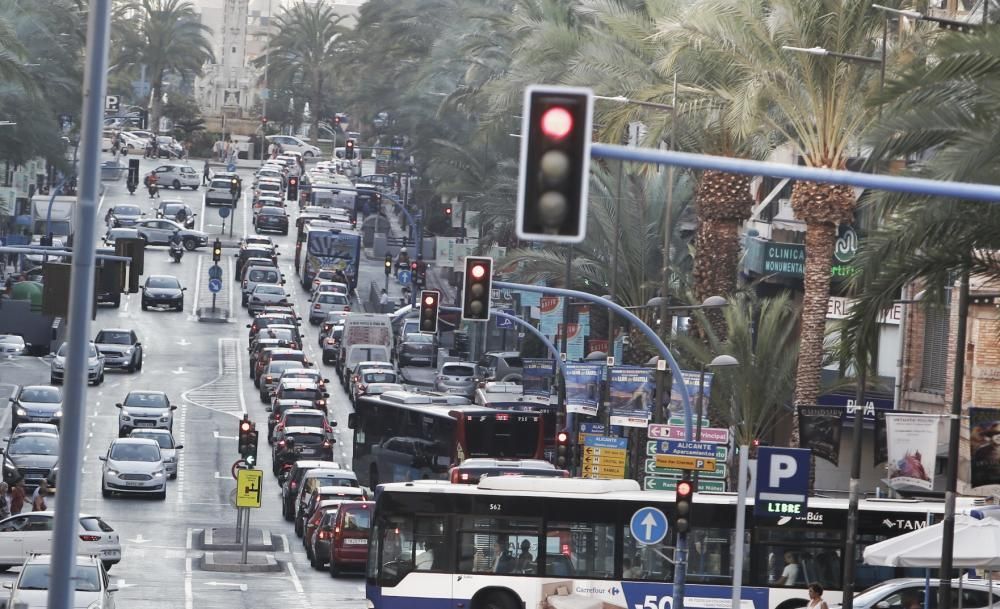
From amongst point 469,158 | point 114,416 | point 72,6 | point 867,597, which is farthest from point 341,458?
point 72,6

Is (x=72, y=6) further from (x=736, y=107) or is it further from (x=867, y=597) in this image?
(x=867, y=597)

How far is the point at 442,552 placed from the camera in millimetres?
30469

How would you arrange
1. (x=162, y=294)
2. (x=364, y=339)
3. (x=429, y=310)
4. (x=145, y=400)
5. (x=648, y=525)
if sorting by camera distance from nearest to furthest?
(x=648, y=525) < (x=429, y=310) < (x=145, y=400) < (x=364, y=339) < (x=162, y=294)

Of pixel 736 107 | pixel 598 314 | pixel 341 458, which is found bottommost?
pixel 341 458

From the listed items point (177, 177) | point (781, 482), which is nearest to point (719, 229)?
point (781, 482)

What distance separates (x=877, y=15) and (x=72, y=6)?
87973 millimetres

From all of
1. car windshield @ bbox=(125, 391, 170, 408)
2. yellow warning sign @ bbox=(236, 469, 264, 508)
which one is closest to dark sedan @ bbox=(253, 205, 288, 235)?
car windshield @ bbox=(125, 391, 170, 408)

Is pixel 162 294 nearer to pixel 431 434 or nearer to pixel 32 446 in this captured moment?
pixel 32 446

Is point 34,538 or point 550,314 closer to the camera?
point 34,538

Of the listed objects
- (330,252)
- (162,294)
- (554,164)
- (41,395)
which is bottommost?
(41,395)

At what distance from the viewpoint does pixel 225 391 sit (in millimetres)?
68438

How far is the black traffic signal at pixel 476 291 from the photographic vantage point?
2823 centimetres

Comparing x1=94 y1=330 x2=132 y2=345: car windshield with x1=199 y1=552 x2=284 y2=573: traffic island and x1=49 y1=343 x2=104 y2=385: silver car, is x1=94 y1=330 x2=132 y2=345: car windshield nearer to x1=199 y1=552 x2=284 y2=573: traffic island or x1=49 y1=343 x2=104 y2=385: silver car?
x1=49 y1=343 x2=104 y2=385: silver car

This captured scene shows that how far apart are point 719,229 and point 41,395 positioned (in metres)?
22.5
